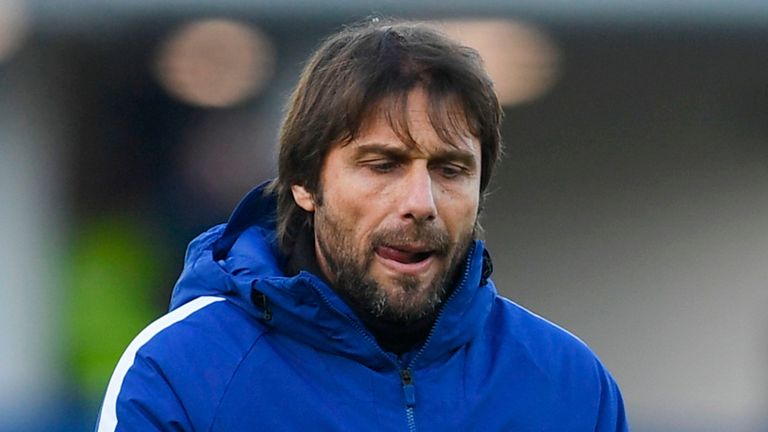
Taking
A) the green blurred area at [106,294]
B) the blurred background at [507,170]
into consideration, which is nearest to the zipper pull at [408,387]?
the blurred background at [507,170]

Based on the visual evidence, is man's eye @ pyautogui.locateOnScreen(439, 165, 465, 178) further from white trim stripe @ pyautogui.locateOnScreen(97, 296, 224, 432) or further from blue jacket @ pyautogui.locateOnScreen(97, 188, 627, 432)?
white trim stripe @ pyautogui.locateOnScreen(97, 296, 224, 432)

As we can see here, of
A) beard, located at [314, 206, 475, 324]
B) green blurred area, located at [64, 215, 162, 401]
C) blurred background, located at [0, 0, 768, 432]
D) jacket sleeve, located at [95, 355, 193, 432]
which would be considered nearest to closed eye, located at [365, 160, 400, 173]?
beard, located at [314, 206, 475, 324]

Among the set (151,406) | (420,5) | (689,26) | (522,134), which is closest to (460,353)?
(151,406)

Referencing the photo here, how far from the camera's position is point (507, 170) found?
794 centimetres

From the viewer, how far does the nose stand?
2383mm

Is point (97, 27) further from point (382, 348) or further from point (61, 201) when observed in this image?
point (382, 348)

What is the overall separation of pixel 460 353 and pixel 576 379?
0.78ft

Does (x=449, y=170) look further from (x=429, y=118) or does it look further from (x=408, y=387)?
(x=408, y=387)

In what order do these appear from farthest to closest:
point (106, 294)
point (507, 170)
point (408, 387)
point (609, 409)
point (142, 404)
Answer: point (507, 170)
point (106, 294)
point (609, 409)
point (408, 387)
point (142, 404)

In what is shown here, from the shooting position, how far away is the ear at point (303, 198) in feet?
8.59

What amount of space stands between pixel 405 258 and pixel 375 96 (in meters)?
0.29

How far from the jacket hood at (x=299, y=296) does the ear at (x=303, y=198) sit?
86 mm

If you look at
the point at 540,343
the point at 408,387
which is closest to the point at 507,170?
the point at 540,343

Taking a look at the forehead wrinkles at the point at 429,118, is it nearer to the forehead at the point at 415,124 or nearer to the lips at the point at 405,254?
the forehead at the point at 415,124
